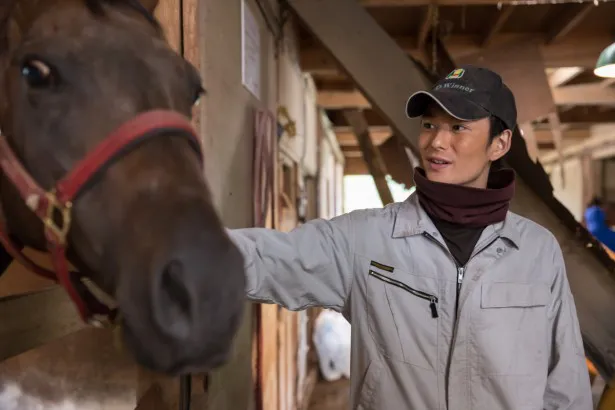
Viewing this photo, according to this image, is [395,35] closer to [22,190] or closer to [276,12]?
[276,12]

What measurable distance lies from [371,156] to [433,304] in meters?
3.48

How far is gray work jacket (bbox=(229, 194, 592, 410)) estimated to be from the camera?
3.53 feet

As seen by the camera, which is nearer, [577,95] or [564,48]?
[564,48]

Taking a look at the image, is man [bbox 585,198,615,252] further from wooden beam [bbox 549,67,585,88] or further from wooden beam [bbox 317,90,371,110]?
wooden beam [bbox 317,90,371,110]

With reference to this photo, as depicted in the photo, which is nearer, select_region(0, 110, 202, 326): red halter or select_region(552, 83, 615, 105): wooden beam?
select_region(0, 110, 202, 326): red halter

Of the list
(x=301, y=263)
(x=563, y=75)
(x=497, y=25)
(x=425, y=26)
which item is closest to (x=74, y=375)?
(x=301, y=263)

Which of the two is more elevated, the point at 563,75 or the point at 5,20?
the point at 563,75

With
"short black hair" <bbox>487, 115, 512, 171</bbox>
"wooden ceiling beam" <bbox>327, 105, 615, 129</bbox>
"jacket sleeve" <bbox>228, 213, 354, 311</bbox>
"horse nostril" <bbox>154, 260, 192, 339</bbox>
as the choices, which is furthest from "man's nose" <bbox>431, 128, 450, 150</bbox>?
"wooden ceiling beam" <bbox>327, 105, 615, 129</bbox>

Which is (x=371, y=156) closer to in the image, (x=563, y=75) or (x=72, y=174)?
(x=563, y=75)

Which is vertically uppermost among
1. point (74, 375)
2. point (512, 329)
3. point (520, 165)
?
point (520, 165)

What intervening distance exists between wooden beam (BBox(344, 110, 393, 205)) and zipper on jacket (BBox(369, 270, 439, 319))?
10.3ft

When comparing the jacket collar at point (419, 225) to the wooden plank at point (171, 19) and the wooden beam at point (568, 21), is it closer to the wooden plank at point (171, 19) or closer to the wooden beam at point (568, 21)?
the wooden plank at point (171, 19)

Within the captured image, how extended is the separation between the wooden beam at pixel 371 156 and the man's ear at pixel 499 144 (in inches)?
118

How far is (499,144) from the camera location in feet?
4.07
